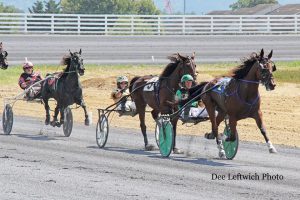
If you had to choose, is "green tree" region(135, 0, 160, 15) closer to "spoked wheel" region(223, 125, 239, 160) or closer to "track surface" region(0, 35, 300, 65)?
"track surface" region(0, 35, 300, 65)

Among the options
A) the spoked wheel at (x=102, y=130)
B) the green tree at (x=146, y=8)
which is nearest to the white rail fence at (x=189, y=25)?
the spoked wheel at (x=102, y=130)

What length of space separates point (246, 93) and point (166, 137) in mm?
1607

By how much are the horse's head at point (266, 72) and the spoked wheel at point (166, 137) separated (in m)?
1.78

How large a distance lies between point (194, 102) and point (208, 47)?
32020mm

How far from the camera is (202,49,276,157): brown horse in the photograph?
1580cm

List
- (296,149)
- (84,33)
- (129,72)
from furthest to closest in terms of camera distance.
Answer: (84,33)
(129,72)
(296,149)

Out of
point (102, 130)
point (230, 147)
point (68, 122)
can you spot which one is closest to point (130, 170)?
point (230, 147)

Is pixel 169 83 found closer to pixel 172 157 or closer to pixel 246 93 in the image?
pixel 172 157

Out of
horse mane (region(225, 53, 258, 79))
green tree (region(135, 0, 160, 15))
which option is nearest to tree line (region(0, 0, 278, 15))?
green tree (region(135, 0, 160, 15))

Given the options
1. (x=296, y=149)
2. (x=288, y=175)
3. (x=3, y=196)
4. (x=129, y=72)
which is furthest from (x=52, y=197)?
(x=129, y=72)

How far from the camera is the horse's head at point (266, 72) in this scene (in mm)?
15617

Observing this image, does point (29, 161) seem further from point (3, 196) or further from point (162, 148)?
point (3, 196)

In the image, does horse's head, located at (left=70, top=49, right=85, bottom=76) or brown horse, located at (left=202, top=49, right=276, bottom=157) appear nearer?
brown horse, located at (left=202, top=49, right=276, bottom=157)

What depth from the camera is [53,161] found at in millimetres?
16406
